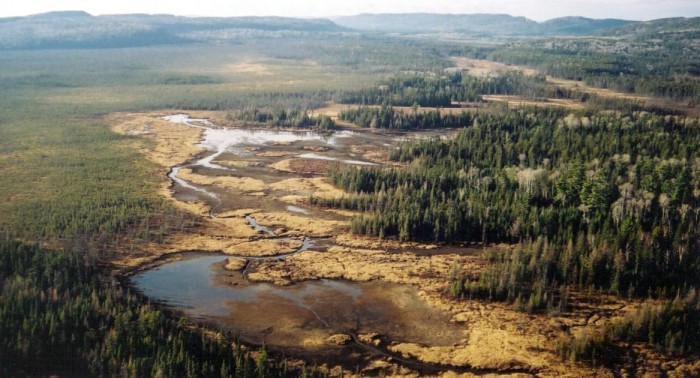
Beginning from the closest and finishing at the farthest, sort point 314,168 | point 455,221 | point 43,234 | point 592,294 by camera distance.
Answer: point 592,294
point 43,234
point 455,221
point 314,168

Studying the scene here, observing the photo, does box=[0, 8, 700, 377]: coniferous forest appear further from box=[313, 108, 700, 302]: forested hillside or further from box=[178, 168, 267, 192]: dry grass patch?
box=[178, 168, 267, 192]: dry grass patch

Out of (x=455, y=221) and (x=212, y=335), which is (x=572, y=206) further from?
(x=212, y=335)

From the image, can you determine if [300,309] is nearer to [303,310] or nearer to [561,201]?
[303,310]

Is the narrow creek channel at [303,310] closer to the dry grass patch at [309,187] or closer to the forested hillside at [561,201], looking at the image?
the forested hillside at [561,201]

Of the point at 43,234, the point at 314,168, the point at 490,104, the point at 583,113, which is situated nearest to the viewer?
the point at 43,234

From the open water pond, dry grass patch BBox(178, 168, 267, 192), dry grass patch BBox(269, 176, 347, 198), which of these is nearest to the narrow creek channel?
the open water pond

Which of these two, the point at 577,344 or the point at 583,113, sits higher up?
the point at 583,113

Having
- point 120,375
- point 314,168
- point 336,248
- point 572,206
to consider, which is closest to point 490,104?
point 314,168
